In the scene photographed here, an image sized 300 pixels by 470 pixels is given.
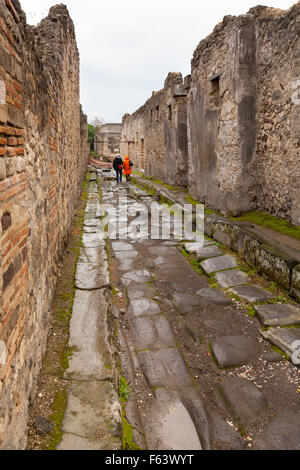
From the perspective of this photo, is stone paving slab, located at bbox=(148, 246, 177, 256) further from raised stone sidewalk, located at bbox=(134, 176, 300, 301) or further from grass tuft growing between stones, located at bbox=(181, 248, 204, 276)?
raised stone sidewalk, located at bbox=(134, 176, 300, 301)

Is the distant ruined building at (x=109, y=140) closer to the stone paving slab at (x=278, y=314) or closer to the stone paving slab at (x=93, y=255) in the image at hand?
the stone paving slab at (x=93, y=255)

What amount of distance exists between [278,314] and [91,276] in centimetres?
211

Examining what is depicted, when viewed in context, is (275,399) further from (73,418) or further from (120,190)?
(120,190)

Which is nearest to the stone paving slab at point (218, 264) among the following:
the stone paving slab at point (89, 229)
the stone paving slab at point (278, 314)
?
the stone paving slab at point (278, 314)

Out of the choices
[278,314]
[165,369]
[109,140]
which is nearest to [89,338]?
[165,369]

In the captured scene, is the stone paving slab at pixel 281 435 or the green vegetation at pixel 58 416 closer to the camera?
the green vegetation at pixel 58 416

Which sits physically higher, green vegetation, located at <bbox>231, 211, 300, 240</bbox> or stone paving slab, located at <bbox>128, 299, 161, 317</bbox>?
green vegetation, located at <bbox>231, 211, 300, 240</bbox>

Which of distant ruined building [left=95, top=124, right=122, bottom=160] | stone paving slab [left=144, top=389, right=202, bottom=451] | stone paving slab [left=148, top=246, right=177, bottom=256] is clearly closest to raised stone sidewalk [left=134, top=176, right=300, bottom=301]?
stone paving slab [left=148, top=246, right=177, bottom=256]

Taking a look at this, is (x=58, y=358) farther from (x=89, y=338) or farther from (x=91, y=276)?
(x=91, y=276)

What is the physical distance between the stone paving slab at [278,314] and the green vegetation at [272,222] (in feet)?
3.82

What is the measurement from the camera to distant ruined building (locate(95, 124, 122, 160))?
117ft

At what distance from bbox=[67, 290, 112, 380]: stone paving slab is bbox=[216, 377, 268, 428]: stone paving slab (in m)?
0.83

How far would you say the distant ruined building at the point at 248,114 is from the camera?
4.47m

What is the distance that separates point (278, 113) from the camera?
478 cm
